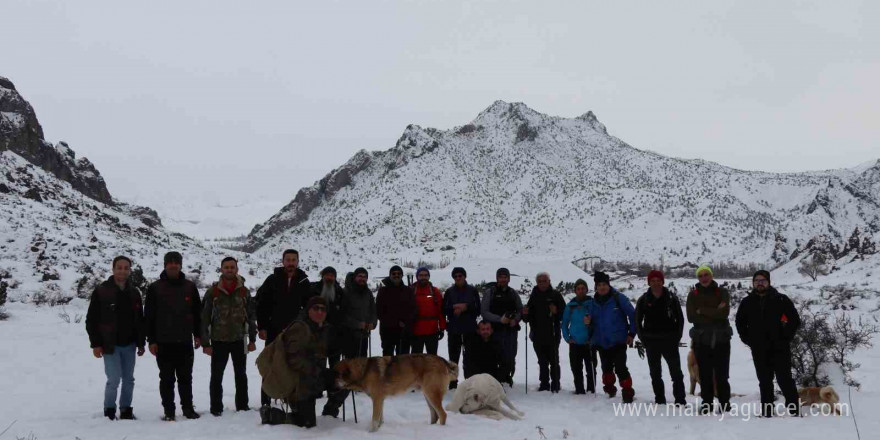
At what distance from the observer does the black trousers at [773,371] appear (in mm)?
6859

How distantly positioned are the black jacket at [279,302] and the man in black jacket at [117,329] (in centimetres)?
139

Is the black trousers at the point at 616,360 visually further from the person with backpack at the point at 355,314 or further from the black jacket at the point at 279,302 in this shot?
the black jacket at the point at 279,302

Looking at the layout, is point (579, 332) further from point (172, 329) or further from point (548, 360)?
point (172, 329)

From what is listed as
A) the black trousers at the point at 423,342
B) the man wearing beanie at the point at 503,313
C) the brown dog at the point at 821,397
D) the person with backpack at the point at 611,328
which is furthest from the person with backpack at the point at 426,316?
the brown dog at the point at 821,397

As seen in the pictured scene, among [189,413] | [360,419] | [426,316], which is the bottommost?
[360,419]

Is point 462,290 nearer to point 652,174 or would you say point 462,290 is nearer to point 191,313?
point 191,313

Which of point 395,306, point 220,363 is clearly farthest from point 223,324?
point 395,306

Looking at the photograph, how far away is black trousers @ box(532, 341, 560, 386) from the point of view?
9078mm

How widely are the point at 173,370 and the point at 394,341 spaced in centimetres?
329

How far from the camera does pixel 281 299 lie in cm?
727

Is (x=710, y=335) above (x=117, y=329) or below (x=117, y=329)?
below

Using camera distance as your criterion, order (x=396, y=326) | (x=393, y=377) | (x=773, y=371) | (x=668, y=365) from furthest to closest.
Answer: (x=396, y=326) → (x=668, y=365) → (x=773, y=371) → (x=393, y=377)

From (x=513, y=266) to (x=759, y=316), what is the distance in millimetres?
24992

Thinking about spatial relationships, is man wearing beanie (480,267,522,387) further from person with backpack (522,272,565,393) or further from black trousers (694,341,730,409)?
black trousers (694,341,730,409)
